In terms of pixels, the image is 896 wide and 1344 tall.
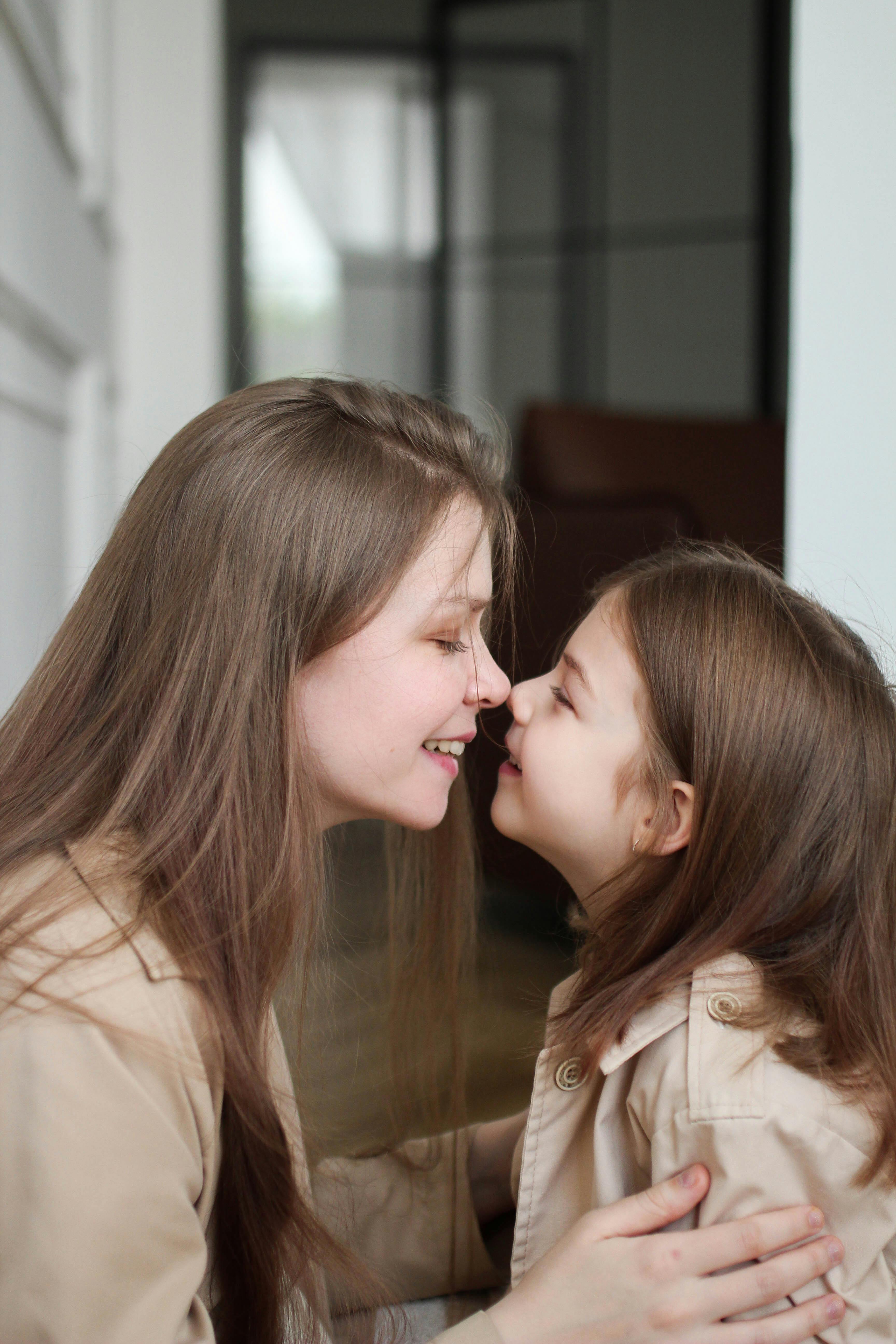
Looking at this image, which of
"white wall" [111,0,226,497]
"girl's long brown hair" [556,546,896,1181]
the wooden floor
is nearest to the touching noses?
"girl's long brown hair" [556,546,896,1181]

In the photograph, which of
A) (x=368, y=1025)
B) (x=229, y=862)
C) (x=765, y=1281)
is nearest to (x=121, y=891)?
(x=229, y=862)

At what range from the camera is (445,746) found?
3.41 ft

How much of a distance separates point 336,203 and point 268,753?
4.23 metres

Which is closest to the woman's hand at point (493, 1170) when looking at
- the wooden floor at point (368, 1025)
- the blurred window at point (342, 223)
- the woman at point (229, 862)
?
the wooden floor at point (368, 1025)

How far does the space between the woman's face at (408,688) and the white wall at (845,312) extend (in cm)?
40

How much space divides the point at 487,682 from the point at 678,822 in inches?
7.8

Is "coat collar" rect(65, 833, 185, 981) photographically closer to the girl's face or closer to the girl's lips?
the girl's lips

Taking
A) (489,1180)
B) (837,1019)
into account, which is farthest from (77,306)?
(837,1019)

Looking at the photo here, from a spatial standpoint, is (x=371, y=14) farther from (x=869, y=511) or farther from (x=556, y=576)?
(x=869, y=511)

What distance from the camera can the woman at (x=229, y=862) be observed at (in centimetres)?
70

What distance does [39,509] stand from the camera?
1.75m

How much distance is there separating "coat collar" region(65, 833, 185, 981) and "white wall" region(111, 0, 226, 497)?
6.54 feet

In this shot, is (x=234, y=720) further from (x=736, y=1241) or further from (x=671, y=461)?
(x=671, y=461)

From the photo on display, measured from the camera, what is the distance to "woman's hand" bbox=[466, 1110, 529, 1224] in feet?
3.77
